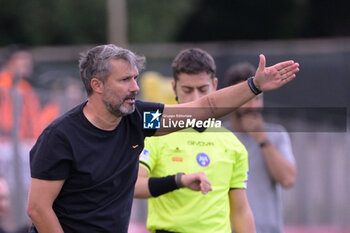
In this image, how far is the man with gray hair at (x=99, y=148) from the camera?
171 inches

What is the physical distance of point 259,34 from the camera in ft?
102

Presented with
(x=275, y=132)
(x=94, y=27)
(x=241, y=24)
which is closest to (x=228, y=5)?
(x=241, y=24)

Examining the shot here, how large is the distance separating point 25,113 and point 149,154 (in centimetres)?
450

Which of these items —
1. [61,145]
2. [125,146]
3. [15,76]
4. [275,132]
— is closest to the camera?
[61,145]

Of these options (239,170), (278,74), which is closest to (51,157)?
(278,74)

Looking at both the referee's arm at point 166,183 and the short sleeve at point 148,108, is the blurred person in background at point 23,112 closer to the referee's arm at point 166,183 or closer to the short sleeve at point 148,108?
the referee's arm at point 166,183

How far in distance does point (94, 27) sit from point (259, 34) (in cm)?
705

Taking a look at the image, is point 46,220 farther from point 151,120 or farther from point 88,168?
point 151,120

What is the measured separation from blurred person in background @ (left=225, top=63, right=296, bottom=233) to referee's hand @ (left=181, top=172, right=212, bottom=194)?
144 cm

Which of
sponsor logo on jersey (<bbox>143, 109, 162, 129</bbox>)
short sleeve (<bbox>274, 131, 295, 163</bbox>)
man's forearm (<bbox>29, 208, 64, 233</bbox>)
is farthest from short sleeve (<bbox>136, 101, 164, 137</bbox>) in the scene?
short sleeve (<bbox>274, 131, 295, 163</bbox>)

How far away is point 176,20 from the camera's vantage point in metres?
29.1

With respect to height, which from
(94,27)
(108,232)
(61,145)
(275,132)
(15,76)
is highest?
(94,27)

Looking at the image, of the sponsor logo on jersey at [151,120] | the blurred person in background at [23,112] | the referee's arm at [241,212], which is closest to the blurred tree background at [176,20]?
the blurred person in background at [23,112]

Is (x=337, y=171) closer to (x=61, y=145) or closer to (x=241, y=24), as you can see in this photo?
(x=61, y=145)
